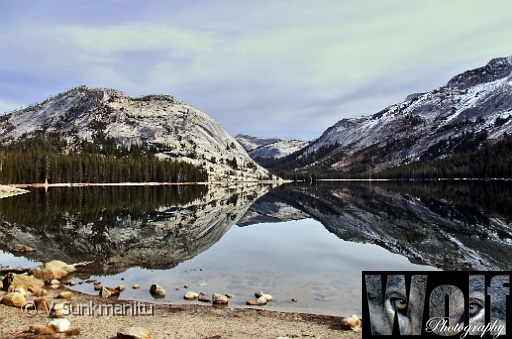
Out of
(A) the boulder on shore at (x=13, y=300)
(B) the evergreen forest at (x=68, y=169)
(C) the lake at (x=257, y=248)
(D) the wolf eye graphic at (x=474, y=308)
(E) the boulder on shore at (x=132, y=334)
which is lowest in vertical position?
(C) the lake at (x=257, y=248)

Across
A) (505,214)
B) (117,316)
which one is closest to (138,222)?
(117,316)

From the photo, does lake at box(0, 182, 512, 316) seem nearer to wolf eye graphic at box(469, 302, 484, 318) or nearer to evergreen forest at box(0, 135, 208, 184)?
wolf eye graphic at box(469, 302, 484, 318)

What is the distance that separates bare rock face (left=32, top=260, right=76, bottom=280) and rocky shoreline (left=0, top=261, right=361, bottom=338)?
2.55m

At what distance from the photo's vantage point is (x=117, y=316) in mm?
18422

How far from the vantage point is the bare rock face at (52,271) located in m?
25.9

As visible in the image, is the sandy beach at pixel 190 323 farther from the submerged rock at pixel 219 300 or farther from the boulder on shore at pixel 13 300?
the submerged rock at pixel 219 300

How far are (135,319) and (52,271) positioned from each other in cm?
1146

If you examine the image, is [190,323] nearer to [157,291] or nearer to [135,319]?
[135,319]

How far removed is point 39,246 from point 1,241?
5.32 m

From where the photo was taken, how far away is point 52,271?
86.7 feet

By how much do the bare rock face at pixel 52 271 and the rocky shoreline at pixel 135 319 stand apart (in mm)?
2546

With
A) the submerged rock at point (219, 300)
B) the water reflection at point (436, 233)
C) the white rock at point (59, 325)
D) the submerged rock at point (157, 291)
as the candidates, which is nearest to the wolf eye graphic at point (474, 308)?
the white rock at point (59, 325)

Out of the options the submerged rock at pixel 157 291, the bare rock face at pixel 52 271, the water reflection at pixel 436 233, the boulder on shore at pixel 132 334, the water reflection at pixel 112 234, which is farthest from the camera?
the water reflection at pixel 436 233

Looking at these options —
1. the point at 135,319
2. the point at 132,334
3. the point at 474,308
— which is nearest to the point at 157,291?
the point at 135,319
